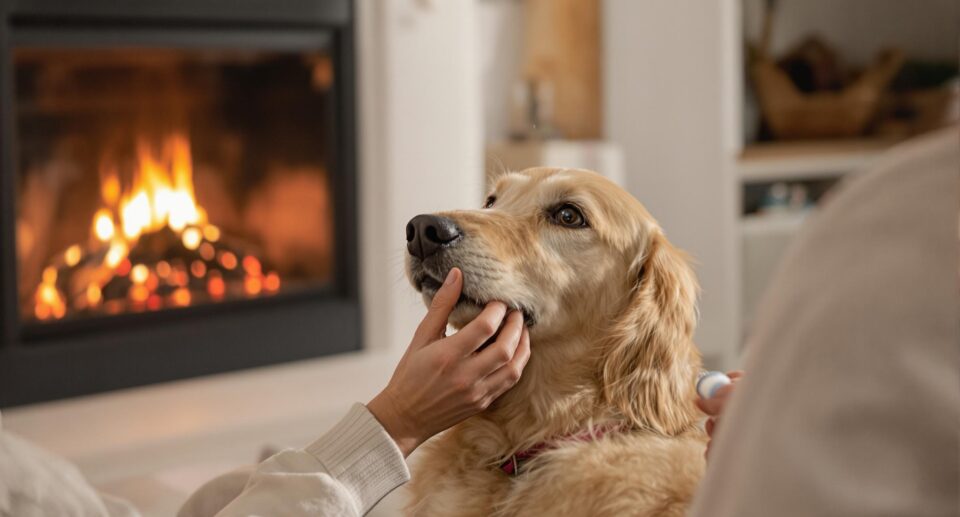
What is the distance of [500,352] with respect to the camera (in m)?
1.11

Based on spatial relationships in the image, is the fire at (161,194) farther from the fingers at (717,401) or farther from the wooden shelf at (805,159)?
the fingers at (717,401)

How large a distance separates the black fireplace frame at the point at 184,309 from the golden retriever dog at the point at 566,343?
1.64 m

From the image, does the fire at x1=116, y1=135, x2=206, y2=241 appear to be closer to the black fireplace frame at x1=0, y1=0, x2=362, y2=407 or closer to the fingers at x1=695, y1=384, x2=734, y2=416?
the black fireplace frame at x1=0, y1=0, x2=362, y2=407

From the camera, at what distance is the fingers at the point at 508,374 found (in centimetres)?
112

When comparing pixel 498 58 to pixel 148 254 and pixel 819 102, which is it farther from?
pixel 148 254

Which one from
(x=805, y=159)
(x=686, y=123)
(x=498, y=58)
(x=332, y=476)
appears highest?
(x=498, y=58)

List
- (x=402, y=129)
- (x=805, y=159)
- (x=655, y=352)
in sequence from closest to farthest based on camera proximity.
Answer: (x=655, y=352) < (x=402, y=129) < (x=805, y=159)

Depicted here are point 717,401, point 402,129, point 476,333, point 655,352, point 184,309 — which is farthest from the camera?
point 402,129

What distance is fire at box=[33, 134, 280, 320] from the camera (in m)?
2.77

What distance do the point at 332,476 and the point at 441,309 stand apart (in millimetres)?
200

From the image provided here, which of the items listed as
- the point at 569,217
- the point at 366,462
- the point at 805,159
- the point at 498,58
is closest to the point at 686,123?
the point at 805,159

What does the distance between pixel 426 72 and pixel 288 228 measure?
59 centimetres

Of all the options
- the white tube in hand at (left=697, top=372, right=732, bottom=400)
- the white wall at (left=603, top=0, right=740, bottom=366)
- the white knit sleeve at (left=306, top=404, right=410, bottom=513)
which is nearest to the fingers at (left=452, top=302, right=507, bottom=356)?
the white knit sleeve at (left=306, top=404, right=410, bottom=513)

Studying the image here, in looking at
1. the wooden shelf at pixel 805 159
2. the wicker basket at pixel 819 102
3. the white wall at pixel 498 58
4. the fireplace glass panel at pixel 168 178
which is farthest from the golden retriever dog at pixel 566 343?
the wicker basket at pixel 819 102
